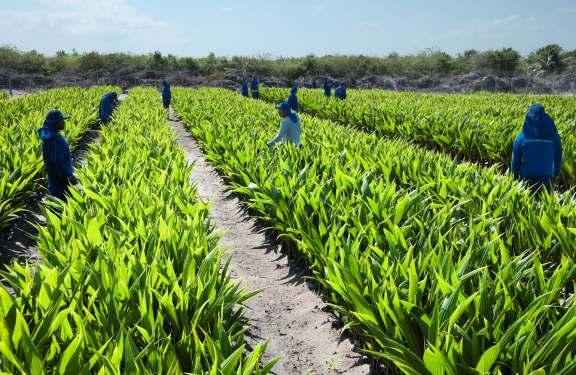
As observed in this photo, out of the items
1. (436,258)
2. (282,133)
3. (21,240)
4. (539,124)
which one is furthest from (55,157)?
(539,124)

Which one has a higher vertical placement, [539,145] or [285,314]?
[539,145]

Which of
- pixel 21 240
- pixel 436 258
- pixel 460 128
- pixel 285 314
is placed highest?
pixel 460 128

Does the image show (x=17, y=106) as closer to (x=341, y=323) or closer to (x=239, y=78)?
(x=341, y=323)

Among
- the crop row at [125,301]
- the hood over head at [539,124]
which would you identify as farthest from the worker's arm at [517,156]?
the crop row at [125,301]

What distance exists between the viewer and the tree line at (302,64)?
165 ft

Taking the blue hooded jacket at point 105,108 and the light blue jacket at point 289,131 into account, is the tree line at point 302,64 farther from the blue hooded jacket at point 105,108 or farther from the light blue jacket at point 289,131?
the light blue jacket at point 289,131

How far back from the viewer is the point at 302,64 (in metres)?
56.4

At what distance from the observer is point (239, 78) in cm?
4856

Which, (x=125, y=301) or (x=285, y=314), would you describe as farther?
(x=285, y=314)

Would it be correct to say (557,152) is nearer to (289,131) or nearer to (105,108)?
(289,131)

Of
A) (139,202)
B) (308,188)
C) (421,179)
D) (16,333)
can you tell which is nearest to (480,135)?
(421,179)

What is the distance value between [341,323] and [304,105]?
17.4m

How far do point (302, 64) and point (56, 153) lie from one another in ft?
175

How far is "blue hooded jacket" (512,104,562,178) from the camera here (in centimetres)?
526
